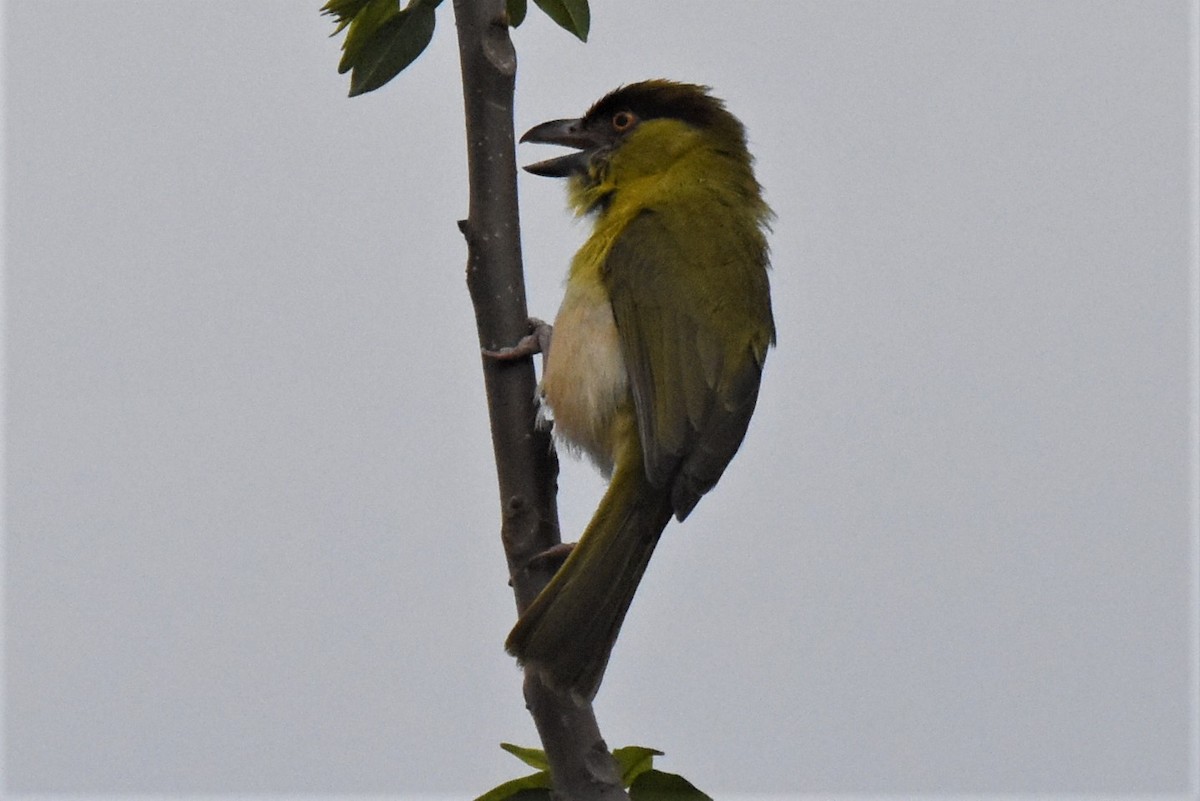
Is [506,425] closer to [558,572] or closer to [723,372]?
[558,572]

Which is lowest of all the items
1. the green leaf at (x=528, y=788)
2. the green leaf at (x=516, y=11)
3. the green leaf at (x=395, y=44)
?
the green leaf at (x=528, y=788)

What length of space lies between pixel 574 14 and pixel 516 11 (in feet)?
0.72

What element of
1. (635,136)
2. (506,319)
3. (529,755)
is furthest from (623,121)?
(529,755)

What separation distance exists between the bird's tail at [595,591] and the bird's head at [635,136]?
130 centimetres

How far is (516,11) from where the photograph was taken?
10.6 feet

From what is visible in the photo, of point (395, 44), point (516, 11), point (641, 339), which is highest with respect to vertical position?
point (516, 11)

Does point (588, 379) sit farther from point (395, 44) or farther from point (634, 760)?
Answer: point (634, 760)

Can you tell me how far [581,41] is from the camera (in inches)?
120

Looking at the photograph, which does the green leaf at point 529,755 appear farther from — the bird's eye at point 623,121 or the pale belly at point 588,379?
the bird's eye at point 623,121

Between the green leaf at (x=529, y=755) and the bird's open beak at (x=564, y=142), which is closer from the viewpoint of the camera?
the green leaf at (x=529, y=755)

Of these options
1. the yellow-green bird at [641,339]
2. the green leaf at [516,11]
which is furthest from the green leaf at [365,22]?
the yellow-green bird at [641,339]

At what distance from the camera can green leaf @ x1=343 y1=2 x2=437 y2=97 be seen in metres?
3.14

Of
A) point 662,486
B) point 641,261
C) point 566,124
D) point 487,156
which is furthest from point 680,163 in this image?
point 487,156

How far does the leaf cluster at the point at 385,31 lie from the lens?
10.3ft
